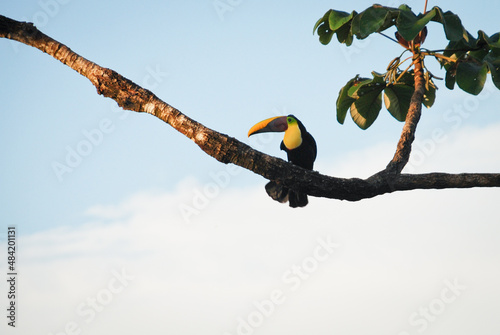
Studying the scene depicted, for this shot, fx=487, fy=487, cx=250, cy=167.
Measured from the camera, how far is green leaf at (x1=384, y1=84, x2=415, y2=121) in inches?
209

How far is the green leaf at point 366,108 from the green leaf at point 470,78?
0.90 meters

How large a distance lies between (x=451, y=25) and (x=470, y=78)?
636 mm

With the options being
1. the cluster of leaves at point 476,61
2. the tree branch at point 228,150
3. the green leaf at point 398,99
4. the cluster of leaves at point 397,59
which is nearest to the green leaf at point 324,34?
the cluster of leaves at point 397,59

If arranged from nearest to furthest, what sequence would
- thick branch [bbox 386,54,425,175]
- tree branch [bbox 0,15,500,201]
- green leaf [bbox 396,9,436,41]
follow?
tree branch [bbox 0,15,500,201]
thick branch [bbox 386,54,425,175]
green leaf [bbox 396,9,436,41]

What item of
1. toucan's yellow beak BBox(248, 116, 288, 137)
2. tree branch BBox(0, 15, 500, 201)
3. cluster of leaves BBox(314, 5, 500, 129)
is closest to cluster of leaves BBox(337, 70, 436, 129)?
cluster of leaves BBox(314, 5, 500, 129)

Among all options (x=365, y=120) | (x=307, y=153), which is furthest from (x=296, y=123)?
(x=365, y=120)

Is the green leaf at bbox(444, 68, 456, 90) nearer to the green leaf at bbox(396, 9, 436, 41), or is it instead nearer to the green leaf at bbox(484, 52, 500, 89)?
the green leaf at bbox(484, 52, 500, 89)

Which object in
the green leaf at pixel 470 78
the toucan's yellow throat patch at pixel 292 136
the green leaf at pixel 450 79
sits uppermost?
the toucan's yellow throat patch at pixel 292 136

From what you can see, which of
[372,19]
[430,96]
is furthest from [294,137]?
[372,19]

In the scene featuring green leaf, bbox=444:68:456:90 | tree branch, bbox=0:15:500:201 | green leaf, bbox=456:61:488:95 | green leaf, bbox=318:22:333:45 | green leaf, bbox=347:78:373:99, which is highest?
green leaf, bbox=318:22:333:45

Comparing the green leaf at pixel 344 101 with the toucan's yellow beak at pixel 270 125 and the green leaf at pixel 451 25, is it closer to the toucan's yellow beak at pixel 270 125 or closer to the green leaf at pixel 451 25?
the green leaf at pixel 451 25

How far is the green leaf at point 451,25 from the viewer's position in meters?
4.18

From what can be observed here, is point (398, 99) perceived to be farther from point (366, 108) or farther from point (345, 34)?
point (345, 34)

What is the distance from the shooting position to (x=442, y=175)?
355 centimetres
